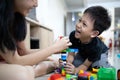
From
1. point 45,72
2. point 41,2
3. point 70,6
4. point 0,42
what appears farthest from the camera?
point 70,6

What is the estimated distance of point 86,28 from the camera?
83 cm

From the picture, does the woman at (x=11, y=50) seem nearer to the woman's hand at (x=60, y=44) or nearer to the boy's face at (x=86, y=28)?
the woman's hand at (x=60, y=44)

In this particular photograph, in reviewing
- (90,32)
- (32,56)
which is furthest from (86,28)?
(32,56)

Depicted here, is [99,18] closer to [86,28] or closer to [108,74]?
[86,28]

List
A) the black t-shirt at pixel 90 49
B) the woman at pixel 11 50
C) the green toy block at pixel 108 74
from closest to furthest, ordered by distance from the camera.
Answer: the woman at pixel 11 50 → the green toy block at pixel 108 74 → the black t-shirt at pixel 90 49

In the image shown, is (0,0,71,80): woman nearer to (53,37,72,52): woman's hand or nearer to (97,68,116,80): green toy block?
(53,37,72,52): woman's hand

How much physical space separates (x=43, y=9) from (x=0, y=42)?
1.58 metres

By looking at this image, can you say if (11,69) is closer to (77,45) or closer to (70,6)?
(77,45)

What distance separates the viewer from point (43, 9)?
198cm

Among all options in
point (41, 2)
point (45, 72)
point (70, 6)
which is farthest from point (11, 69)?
point (70, 6)

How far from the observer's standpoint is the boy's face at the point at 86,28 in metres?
0.82

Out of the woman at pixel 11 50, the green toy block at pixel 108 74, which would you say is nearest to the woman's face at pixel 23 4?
the woman at pixel 11 50

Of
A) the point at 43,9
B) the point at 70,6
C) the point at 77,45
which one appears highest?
the point at 70,6

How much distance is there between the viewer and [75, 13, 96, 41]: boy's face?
82 cm
